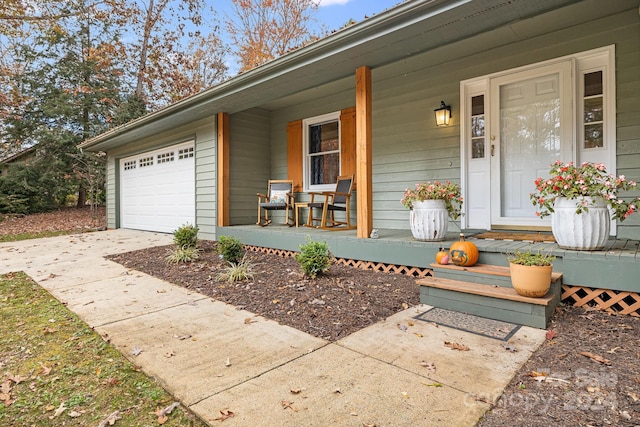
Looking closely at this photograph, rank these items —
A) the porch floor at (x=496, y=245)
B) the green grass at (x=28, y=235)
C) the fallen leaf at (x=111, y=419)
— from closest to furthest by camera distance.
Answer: the fallen leaf at (x=111, y=419) < the porch floor at (x=496, y=245) < the green grass at (x=28, y=235)

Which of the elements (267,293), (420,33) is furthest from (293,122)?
(267,293)

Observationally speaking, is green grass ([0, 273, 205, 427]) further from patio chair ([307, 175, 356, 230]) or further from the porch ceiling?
patio chair ([307, 175, 356, 230])

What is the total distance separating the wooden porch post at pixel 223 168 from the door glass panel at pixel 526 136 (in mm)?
4186

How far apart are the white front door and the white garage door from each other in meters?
5.25

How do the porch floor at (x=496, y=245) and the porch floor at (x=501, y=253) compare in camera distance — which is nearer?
the porch floor at (x=501, y=253)

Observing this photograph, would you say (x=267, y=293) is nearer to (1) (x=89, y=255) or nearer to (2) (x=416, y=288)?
(2) (x=416, y=288)

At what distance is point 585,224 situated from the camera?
8.74 feet

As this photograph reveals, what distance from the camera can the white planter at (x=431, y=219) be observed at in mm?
3547

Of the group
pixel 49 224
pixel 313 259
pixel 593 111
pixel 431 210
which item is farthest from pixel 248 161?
pixel 49 224

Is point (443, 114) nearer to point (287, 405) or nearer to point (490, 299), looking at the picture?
point (490, 299)

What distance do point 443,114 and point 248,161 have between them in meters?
3.52

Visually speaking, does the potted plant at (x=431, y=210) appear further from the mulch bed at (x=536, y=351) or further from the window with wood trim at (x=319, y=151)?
the window with wood trim at (x=319, y=151)

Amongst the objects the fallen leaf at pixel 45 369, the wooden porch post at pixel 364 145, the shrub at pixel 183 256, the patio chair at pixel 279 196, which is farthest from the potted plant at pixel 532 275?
the patio chair at pixel 279 196

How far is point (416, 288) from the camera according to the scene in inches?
131
